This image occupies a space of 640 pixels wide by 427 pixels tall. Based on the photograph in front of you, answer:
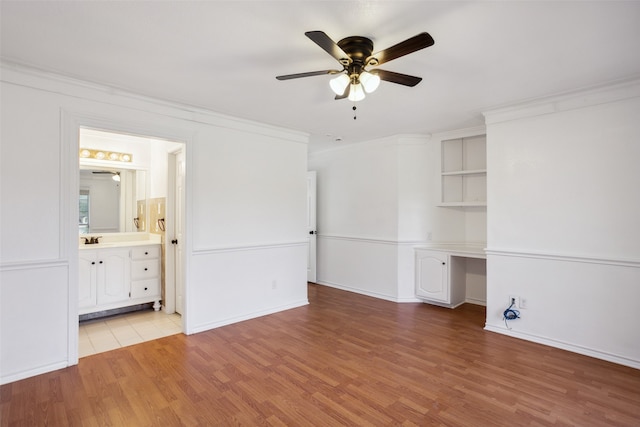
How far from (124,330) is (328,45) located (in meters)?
3.70

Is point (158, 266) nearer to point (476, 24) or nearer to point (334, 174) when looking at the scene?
point (334, 174)

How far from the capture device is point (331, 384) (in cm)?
256

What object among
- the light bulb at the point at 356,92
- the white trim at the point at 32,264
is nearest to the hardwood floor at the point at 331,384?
the white trim at the point at 32,264

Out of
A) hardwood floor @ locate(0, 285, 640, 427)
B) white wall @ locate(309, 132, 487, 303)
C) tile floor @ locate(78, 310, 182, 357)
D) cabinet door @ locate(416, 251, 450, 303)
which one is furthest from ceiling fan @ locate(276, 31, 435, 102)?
tile floor @ locate(78, 310, 182, 357)

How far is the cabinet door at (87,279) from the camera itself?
3.82 meters

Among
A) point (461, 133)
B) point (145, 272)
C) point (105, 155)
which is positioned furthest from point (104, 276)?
point (461, 133)

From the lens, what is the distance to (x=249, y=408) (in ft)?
7.40

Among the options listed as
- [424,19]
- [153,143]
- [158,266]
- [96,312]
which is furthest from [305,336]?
[153,143]

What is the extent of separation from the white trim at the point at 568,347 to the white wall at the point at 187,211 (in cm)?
257

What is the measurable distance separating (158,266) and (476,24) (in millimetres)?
4408

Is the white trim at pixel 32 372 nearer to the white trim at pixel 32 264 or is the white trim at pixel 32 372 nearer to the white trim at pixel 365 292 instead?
the white trim at pixel 32 264

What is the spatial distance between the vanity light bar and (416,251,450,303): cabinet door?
14.5ft

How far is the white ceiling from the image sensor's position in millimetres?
1870

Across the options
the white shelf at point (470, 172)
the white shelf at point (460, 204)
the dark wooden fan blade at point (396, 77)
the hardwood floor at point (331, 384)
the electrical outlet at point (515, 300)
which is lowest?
the hardwood floor at point (331, 384)
